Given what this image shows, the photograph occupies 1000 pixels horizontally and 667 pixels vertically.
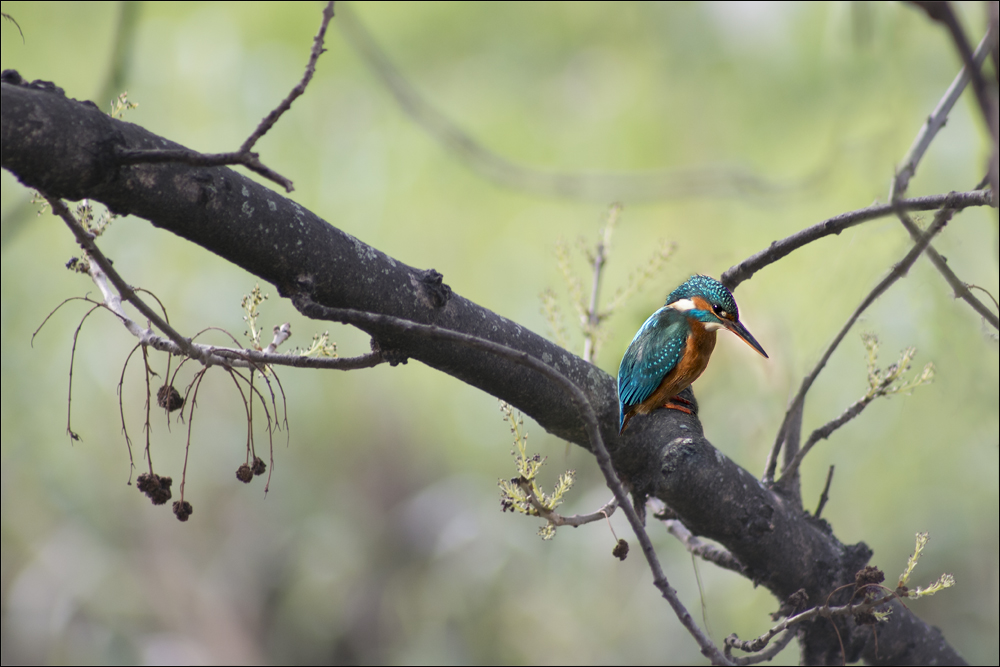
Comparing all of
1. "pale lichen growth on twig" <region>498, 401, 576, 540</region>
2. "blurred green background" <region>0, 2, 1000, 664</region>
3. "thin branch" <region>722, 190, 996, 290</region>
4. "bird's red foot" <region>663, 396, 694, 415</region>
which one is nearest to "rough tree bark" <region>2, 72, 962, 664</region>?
"bird's red foot" <region>663, 396, 694, 415</region>

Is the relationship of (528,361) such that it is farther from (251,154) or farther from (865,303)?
(865,303)

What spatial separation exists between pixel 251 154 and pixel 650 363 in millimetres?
689

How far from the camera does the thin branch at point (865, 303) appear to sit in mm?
953

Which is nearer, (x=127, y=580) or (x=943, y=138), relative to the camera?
(x=943, y=138)

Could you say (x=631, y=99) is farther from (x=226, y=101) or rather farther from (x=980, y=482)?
(x=980, y=482)

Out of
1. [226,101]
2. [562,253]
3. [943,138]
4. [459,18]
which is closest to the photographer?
[562,253]

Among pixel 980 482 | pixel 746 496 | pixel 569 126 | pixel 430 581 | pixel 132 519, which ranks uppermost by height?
pixel 569 126

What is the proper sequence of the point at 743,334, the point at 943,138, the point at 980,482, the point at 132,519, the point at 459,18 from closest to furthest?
1. the point at 743,334
2. the point at 943,138
3. the point at 980,482
4. the point at 459,18
5. the point at 132,519

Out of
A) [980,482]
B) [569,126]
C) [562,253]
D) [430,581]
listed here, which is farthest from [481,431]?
[562,253]

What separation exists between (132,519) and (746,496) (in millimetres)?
4142

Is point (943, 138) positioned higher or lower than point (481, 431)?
lower

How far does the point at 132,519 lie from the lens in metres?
4.36

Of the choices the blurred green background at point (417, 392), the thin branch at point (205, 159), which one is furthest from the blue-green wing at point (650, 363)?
the blurred green background at point (417, 392)

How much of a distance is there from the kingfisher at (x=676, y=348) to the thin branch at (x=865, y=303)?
0.50ft
